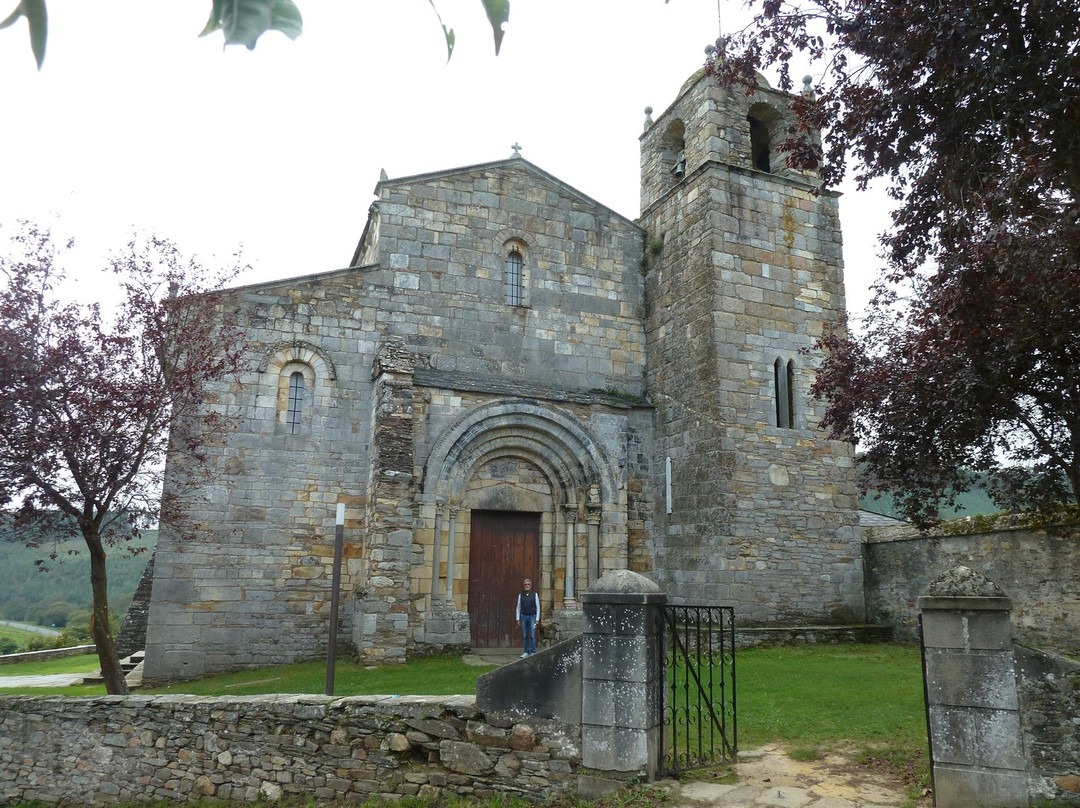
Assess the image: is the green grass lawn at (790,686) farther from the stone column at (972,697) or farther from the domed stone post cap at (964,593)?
the domed stone post cap at (964,593)

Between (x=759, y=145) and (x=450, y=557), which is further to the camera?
(x=759, y=145)

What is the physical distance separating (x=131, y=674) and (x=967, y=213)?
14.0 m

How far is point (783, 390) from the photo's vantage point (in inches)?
573

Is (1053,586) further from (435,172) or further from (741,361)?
(435,172)

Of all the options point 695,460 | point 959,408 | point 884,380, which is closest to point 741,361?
point 695,460

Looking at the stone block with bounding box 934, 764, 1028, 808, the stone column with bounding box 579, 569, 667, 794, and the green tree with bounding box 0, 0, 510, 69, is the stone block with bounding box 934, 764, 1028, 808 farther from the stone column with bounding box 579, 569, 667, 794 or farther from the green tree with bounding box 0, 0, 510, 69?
the green tree with bounding box 0, 0, 510, 69

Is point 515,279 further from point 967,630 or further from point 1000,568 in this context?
point 967,630

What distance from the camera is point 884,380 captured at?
8625 mm

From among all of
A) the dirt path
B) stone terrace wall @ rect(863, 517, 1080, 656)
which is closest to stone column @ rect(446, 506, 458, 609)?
stone terrace wall @ rect(863, 517, 1080, 656)

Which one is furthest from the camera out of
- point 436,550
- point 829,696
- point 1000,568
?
point 436,550

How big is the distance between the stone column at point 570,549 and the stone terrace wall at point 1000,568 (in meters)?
5.48

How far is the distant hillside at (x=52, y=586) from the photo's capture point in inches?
1831

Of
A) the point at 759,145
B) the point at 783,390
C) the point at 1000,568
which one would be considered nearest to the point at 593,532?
the point at 783,390

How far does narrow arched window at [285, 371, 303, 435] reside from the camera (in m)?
14.0
